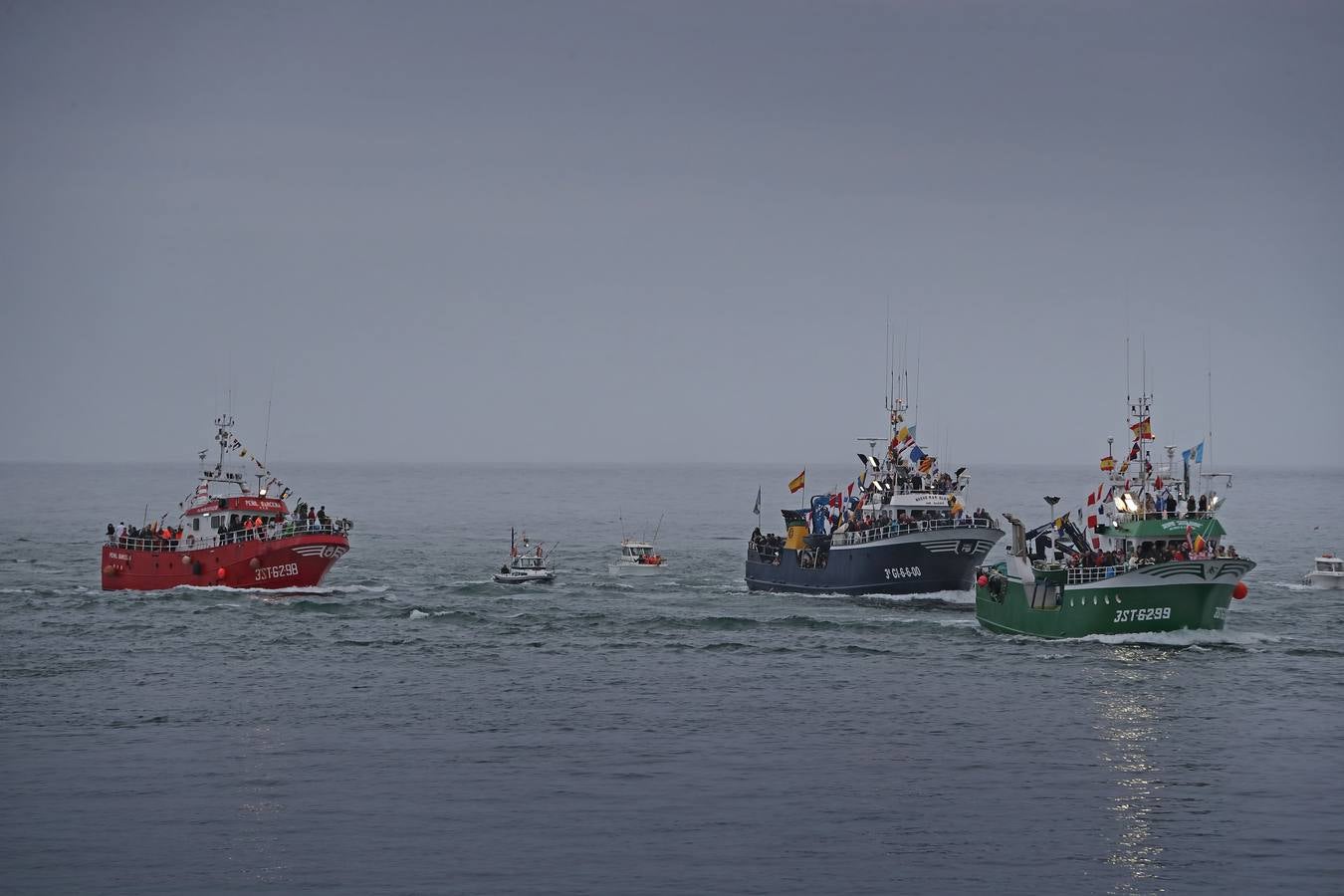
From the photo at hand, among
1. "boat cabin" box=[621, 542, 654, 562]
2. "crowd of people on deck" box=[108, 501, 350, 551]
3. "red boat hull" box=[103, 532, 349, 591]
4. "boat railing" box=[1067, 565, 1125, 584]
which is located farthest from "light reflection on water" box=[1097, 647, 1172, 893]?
"boat cabin" box=[621, 542, 654, 562]

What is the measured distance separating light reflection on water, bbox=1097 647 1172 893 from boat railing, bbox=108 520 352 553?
46737mm

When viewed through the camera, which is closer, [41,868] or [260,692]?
[41,868]

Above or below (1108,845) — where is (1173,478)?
above

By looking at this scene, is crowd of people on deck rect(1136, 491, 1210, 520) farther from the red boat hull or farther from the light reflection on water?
the red boat hull

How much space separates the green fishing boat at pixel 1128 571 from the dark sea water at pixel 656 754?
127 centimetres

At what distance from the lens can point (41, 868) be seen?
32812 mm

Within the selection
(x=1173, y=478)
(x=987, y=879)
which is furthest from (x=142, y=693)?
(x=1173, y=478)

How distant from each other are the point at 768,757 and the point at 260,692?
2136cm

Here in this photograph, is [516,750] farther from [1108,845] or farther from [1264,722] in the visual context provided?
[1264,722]

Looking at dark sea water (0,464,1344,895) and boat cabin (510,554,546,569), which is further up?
boat cabin (510,554,546,569)

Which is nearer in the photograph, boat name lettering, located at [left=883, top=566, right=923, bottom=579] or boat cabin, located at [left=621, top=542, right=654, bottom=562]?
boat name lettering, located at [left=883, top=566, right=923, bottom=579]

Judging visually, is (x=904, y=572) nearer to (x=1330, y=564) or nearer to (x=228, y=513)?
(x=1330, y=564)

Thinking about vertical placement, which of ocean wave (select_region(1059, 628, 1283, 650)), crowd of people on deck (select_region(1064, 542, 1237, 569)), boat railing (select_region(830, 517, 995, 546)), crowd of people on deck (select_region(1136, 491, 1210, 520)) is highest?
crowd of people on deck (select_region(1136, 491, 1210, 520))

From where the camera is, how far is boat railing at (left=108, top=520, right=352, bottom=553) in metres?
83.8
